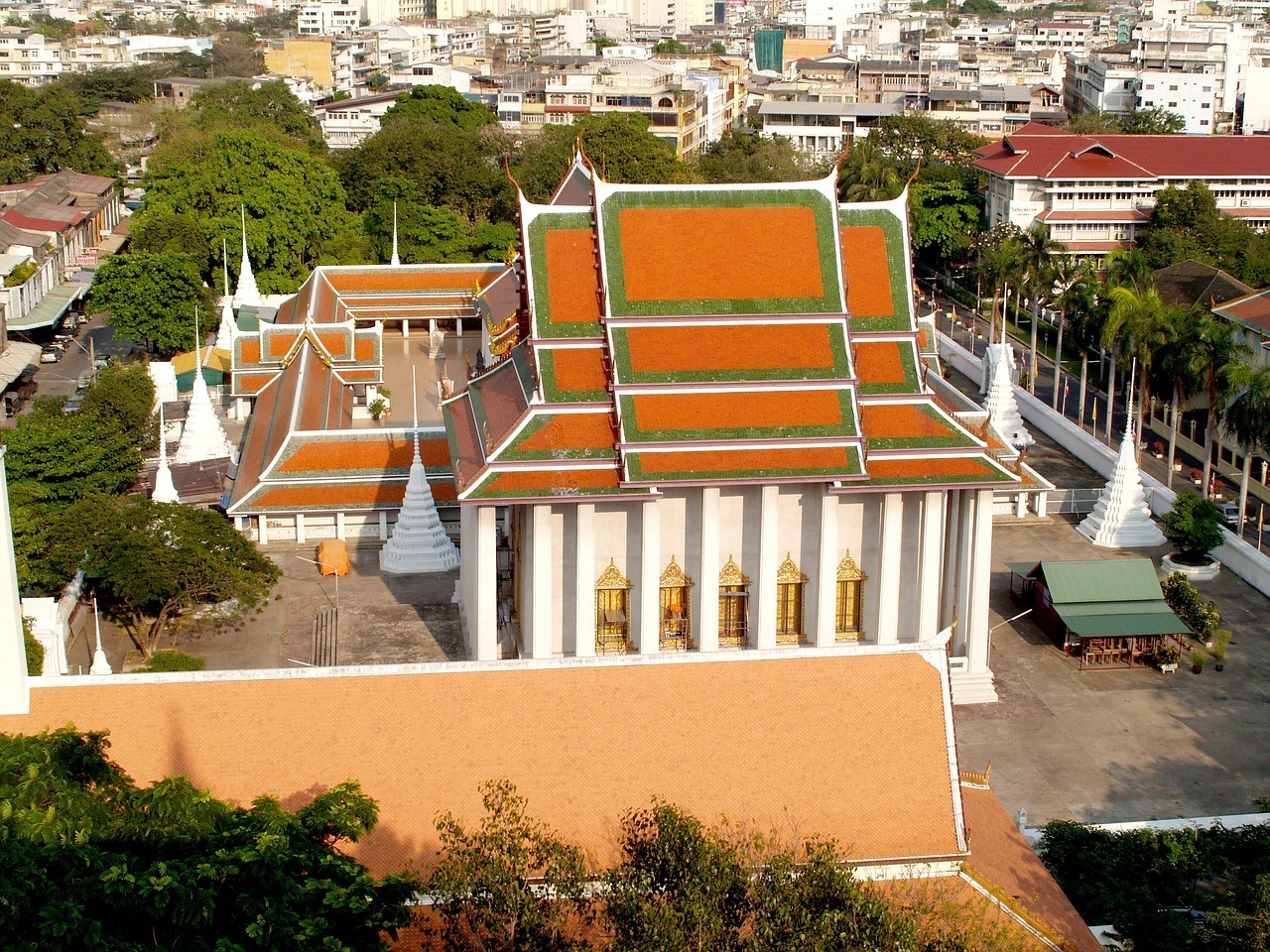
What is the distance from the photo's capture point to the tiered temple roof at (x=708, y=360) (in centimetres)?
2866

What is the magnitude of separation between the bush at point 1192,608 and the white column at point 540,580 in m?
12.4

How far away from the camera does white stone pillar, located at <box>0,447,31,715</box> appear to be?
20.2 metres

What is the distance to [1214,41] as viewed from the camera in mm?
123062

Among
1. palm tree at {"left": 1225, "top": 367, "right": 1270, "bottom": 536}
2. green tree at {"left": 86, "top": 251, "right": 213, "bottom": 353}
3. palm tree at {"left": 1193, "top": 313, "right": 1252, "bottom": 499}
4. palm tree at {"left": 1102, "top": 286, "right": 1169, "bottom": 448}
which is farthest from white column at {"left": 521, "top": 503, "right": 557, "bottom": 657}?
green tree at {"left": 86, "top": 251, "right": 213, "bottom": 353}

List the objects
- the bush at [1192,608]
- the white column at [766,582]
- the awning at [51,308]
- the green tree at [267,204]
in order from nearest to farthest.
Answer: the white column at [766,582]
the bush at [1192,608]
the awning at [51,308]
the green tree at [267,204]

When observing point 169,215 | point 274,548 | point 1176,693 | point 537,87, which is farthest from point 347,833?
point 537,87

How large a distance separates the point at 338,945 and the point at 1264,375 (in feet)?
98.1

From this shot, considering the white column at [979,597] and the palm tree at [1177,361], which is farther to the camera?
the palm tree at [1177,361]

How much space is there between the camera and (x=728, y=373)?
29.0 meters

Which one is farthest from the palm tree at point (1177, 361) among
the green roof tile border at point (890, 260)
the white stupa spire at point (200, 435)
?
the white stupa spire at point (200, 435)

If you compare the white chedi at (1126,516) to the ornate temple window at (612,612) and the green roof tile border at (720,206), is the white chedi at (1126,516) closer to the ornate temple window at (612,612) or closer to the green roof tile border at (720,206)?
the green roof tile border at (720,206)

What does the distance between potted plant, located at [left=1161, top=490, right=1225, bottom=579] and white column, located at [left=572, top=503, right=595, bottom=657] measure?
559 inches

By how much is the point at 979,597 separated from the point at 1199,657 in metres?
4.97

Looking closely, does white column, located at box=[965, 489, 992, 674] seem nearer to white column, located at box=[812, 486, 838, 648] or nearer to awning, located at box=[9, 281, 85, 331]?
white column, located at box=[812, 486, 838, 648]
